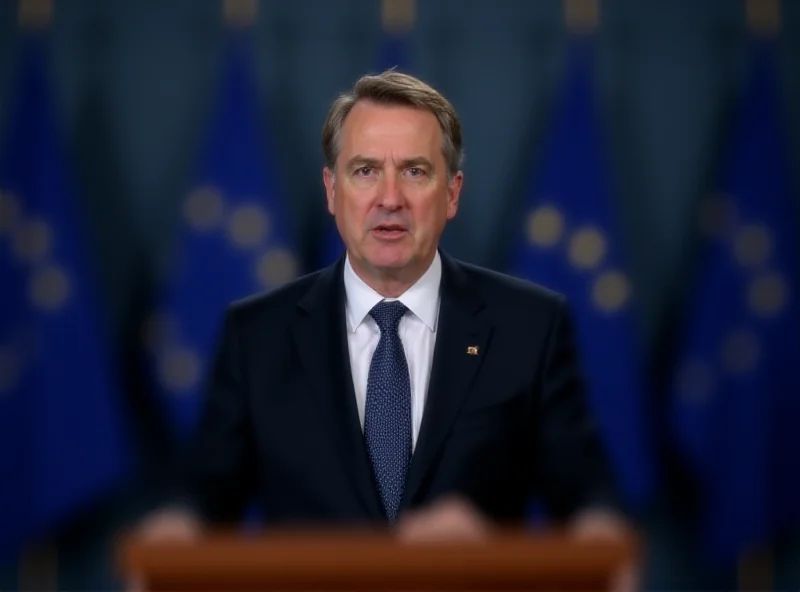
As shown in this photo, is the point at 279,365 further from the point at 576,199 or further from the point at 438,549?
the point at 576,199

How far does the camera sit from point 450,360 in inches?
75.8

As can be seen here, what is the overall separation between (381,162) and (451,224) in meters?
2.93

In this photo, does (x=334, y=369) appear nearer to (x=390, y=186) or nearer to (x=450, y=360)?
(x=450, y=360)

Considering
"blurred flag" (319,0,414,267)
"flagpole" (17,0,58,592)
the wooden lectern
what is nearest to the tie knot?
the wooden lectern

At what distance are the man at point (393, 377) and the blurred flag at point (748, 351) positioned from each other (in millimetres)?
2995

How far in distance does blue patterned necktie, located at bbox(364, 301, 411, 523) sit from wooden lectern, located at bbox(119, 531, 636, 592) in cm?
72

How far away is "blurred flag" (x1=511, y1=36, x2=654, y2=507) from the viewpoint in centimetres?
475

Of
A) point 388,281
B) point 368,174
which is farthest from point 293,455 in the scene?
point 368,174

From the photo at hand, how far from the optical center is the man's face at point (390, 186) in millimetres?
1975

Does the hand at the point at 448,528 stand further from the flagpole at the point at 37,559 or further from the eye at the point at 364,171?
the flagpole at the point at 37,559

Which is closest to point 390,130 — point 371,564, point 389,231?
point 389,231

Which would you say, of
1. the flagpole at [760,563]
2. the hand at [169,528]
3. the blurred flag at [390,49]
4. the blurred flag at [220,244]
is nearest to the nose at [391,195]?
the hand at [169,528]

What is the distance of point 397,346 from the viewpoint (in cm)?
196

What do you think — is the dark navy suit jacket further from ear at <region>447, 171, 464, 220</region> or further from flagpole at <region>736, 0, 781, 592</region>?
flagpole at <region>736, 0, 781, 592</region>
